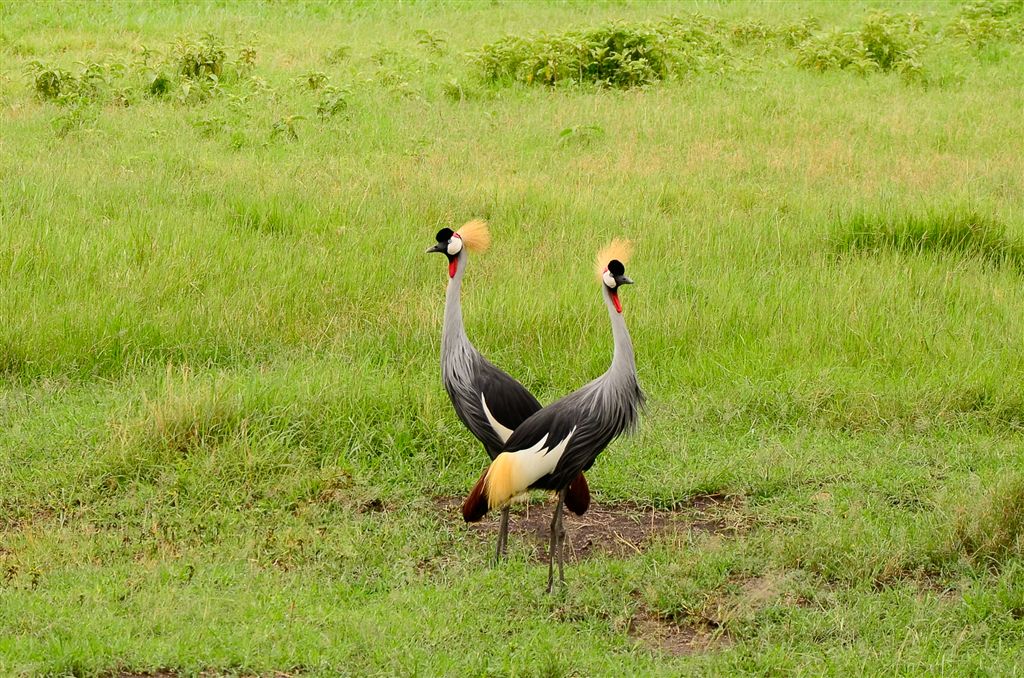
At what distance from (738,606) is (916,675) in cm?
74

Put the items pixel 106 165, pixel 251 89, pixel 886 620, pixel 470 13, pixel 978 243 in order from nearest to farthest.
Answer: pixel 886 620 → pixel 978 243 → pixel 106 165 → pixel 251 89 → pixel 470 13

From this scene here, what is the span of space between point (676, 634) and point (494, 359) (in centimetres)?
261

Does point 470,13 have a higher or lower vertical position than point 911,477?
higher

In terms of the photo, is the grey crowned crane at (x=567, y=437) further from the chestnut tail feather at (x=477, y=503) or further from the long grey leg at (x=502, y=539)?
the long grey leg at (x=502, y=539)

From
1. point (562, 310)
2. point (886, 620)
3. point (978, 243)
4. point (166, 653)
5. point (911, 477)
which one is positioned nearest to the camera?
point (166, 653)

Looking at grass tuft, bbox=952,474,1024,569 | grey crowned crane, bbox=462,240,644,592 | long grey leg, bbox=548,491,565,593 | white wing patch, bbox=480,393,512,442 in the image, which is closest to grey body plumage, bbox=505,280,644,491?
grey crowned crane, bbox=462,240,644,592

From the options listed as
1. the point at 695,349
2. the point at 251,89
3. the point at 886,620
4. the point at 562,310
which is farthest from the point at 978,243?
the point at 251,89

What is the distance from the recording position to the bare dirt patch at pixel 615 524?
215 inches

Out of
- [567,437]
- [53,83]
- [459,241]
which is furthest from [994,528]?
[53,83]

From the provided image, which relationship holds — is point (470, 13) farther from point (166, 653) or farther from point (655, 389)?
point (166, 653)

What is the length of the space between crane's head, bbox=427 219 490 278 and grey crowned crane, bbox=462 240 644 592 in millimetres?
791

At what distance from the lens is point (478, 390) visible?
17.8 ft

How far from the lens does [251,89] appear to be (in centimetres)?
1209

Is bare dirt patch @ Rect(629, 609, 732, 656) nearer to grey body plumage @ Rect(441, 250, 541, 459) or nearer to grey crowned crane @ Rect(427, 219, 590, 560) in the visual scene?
grey crowned crane @ Rect(427, 219, 590, 560)
